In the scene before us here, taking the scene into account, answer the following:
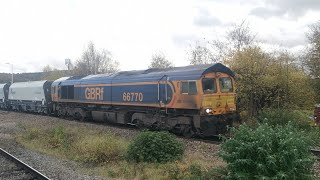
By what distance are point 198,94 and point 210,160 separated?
17.0 feet

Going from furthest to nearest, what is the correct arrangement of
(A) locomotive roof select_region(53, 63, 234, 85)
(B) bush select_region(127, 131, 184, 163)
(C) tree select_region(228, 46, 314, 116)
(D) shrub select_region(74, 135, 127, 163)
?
(C) tree select_region(228, 46, 314, 116)
(A) locomotive roof select_region(53, 63, 234, 85)
(D) shrub select_region(74, 135, 127, 163)
(B) bush select_region(127, 131, 184, 163)

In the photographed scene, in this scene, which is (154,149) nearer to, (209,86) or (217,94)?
(209,86)

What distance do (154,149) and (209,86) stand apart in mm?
5921

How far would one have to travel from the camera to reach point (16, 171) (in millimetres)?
11148

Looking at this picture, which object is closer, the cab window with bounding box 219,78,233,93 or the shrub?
the shrub

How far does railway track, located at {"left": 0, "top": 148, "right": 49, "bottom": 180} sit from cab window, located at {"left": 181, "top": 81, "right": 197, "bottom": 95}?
315 inches

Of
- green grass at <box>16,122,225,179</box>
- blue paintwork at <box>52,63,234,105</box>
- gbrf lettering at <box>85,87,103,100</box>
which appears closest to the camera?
green grass at <box>16,122,225,179</box>

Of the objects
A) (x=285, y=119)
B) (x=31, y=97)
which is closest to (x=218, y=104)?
(x=285, y=119)

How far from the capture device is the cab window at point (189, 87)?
17016 mm

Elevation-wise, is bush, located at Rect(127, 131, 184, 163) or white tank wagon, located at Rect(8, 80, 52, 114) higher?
white tank wagon, located at Rect(8, 80, 52, 114)

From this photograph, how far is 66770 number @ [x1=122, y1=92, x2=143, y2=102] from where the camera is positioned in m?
20.4

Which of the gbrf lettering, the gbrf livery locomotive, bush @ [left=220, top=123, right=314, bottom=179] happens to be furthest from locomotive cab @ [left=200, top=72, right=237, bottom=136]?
the gbrf lettering

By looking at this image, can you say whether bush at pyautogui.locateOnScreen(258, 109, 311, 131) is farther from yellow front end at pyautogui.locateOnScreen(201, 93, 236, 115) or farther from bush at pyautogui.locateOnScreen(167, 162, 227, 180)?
bush at pyautogui.locateOnScreen(167, 162, 227, 180)

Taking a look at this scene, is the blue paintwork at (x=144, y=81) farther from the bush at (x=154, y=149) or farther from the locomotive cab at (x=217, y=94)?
the bush at (x=154, y=149)
